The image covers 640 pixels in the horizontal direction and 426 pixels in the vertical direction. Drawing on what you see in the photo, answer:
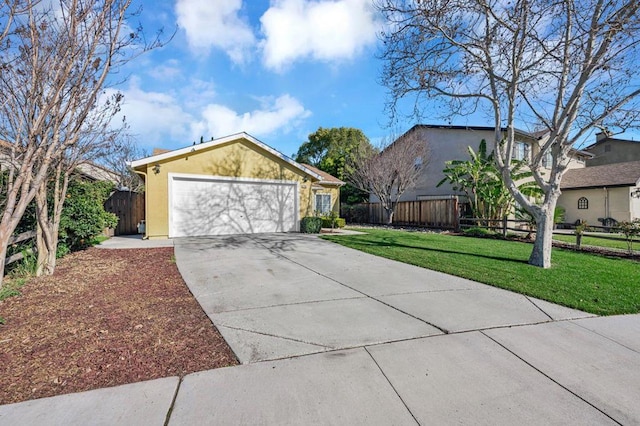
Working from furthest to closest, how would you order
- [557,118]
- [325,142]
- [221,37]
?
[325,142] → [221,37] → [557,118]

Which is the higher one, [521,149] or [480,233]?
[521,149]

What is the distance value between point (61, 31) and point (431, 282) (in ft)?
24.7

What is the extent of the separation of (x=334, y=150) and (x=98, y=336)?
102ft

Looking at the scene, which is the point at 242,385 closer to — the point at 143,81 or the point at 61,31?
the point at 61,31

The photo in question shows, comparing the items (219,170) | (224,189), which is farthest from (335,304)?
(219,170)

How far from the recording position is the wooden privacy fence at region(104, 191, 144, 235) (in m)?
13.6

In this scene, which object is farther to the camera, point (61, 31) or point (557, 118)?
point (557, 118)

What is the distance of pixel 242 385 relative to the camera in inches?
104

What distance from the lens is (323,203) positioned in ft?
66.4

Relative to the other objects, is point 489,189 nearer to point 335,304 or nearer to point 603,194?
point 603,194

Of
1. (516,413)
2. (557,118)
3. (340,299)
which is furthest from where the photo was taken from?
(557,118)

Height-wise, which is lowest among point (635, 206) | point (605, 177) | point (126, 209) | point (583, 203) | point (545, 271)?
point (545, 271)

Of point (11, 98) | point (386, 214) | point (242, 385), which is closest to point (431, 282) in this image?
point (242, 385)

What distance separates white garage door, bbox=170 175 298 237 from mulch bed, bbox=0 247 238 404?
6.79 metres
